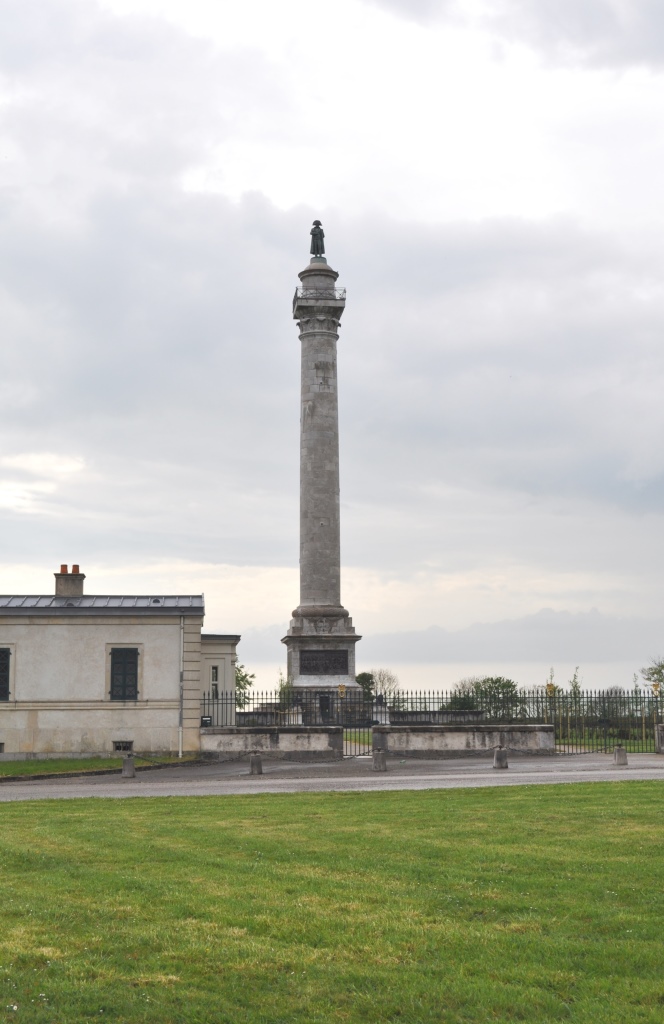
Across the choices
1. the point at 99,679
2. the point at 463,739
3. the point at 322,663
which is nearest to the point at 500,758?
the point at 463,739

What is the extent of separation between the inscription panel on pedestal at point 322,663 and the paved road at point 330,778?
17.5 metres

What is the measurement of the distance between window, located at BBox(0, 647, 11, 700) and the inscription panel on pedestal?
18085 millimetres

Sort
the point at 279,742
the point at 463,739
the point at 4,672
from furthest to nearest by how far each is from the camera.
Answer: the point at 463,739, the point at 4,672, the point at 279,742

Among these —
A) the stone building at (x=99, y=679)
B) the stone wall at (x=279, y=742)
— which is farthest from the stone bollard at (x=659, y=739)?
the stone building at (x=99, y=679)

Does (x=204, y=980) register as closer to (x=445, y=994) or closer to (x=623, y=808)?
(x=445, y=994)

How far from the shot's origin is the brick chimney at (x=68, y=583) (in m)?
38.8

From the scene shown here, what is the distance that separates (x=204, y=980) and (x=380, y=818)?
9199 millimetres

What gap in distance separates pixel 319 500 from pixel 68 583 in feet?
57.1

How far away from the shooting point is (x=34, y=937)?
Result: 8.93 m

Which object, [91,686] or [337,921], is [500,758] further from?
[337,921]

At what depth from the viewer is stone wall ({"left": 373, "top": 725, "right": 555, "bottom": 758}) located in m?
35.4

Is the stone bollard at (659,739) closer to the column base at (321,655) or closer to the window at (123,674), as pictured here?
the column base at (321,655)

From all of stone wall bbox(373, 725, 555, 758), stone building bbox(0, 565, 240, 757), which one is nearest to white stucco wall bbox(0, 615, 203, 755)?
stone building bbox(0, 565, 240, 757)

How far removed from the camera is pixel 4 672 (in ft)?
116
